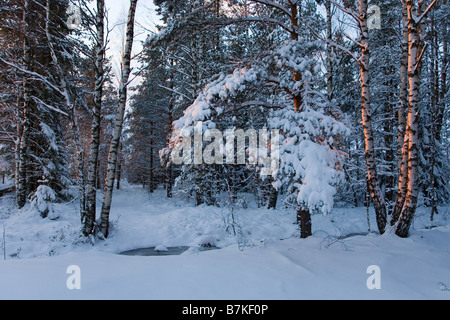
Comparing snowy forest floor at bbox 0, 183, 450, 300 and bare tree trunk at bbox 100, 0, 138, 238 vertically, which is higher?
bare tree trunk at bbox 100, 0, 138, 238

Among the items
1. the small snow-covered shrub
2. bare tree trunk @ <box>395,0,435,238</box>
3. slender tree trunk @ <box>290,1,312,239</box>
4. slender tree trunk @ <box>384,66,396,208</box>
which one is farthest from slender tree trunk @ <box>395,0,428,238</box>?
the small snow-covered shrub

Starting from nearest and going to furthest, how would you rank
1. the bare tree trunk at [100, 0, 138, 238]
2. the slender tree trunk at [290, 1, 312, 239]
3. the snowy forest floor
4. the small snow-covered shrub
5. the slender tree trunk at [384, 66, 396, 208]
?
the snowy forest floor, the slender tree trunk at [290, 1, 312, 239], the bare tree trunk at [100, 0, 138, 238], the small snow-covered shrub, the slender tree trunk at [384, 66, 396, 208]

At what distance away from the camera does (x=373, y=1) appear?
1414cm

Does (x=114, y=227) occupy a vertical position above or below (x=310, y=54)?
below

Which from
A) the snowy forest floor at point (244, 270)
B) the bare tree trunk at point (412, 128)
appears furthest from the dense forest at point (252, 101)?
the snowy forest floor at point (244, 270)

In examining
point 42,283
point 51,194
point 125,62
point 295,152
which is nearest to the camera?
point 42,283

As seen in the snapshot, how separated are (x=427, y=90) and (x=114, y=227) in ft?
54.6

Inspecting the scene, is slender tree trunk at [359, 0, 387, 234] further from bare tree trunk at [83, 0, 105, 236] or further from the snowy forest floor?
bare tree trunk at [83, 0, 105, 236]

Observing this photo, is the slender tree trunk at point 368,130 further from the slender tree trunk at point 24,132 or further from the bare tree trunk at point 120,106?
the slender tree trunk at point 24,132

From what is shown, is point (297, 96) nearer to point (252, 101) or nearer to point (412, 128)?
point (252, 101)

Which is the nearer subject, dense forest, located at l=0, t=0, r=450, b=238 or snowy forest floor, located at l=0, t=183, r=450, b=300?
snowy forest floor, located at l=0, t=183, r=450, b=300

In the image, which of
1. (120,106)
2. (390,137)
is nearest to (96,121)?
(120,106)

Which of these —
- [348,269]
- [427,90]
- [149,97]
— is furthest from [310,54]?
[149,97]
